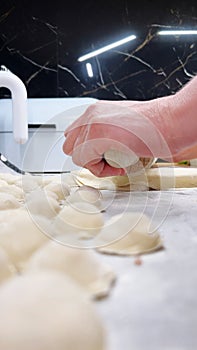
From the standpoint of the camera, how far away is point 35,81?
7.02 feet

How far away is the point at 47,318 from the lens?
224mm

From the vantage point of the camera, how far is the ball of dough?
454 mm

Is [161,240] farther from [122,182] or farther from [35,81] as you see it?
[35,81]

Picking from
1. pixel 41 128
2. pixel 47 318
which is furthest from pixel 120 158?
pixel 41 128

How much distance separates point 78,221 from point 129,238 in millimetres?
81

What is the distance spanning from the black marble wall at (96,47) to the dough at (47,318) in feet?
6.50

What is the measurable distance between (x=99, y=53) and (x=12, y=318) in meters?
2.09

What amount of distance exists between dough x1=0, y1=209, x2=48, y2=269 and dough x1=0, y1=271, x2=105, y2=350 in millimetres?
95

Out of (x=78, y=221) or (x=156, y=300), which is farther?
(x=78, y=221)

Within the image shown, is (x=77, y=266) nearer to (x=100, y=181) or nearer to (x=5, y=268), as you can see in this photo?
(x=5, y=268)

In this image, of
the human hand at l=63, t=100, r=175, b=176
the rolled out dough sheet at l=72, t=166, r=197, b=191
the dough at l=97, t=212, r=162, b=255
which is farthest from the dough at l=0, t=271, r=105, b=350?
the rolled out dough sheet at l=72, t=166, r=197, b=191

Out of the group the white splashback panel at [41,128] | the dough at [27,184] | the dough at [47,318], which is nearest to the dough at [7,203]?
the dough at [27,184]

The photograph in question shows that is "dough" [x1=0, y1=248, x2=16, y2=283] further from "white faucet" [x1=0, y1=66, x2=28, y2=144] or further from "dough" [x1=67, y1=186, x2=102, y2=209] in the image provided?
"white faucet" [x1=0, y1=66, x2=28, y2=144]

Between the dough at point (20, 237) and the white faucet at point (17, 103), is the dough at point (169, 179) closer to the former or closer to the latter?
the white faucet at point (17, 103)
